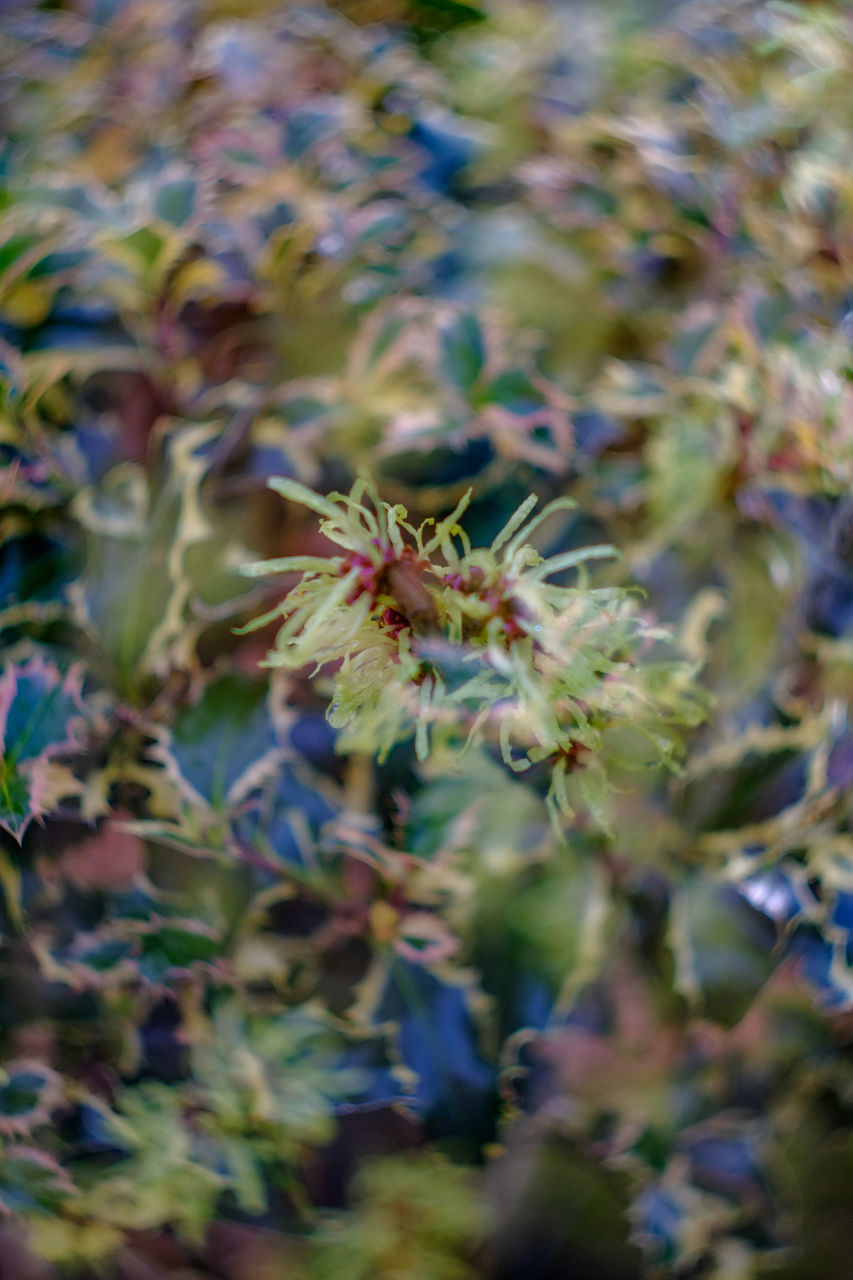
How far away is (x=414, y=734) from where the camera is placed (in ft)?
1.61

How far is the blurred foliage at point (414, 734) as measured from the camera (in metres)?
0.56

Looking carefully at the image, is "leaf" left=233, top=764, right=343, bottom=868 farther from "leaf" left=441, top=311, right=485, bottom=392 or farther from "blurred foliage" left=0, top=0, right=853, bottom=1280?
"leaf" left=441, top=311, right=485, bottom=392

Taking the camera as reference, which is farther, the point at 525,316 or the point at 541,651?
the point at 525,316

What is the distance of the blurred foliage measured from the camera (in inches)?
21.9

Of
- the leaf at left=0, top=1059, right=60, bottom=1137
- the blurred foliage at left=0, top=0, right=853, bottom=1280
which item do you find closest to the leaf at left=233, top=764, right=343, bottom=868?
the blurred foliage at left=0, top=0, right=853, bottom=1280

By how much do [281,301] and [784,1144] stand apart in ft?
2.19

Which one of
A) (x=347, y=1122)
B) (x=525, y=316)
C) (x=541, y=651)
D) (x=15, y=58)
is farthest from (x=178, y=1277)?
(x=15, y=58)

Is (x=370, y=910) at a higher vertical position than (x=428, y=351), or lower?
lower

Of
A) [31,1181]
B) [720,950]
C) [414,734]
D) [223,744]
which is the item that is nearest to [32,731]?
[223,744]

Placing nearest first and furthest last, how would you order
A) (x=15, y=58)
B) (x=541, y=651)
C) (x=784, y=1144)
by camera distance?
(x=541, y=651), (x=784, y=1144), (x=15, y=58)

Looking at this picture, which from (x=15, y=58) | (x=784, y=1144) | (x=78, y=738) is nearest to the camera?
(x=78, y=738)

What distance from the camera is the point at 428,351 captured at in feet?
1.98

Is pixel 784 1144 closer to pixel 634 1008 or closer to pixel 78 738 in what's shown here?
pixel 634 1008

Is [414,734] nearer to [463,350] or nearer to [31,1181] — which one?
[463,350]
